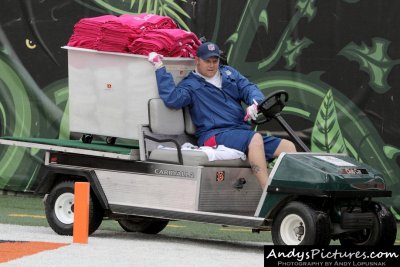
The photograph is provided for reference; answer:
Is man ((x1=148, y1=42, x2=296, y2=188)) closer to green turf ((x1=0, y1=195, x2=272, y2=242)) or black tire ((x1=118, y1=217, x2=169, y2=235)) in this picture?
black tire ((x1=118, y1=217, x2=169, y2=235))

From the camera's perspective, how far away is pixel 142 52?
10.1 m

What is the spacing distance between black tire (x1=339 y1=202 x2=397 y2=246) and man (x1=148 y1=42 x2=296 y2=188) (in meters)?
0.89

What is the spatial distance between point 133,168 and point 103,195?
14.8 inches

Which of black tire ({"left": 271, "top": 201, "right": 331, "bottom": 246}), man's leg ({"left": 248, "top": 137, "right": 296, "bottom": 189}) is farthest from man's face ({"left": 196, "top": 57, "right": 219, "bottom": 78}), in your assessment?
black tire ({"left": 271, "top": 201, "right": 331, "bottom": 246})

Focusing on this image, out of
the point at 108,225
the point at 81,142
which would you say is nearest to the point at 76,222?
the point at 81,142

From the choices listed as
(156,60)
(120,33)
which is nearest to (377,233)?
(156,60)

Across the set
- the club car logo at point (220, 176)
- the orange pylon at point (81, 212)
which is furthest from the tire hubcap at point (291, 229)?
the orange pylon at point (81, 212)

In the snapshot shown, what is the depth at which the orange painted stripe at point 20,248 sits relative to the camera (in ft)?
28.3

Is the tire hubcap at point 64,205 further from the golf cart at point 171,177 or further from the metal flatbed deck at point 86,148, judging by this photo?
the metal flatbed deck at point 86,148

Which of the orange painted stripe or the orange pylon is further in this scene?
the orange pylon

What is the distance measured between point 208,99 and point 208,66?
288 mm

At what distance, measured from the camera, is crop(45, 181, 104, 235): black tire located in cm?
1027

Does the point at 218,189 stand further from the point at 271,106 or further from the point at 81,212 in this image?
the point at 81,212

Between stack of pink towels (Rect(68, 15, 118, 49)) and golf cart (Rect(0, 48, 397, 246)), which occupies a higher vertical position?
stack of pink towels (Rect(68, 15, 118, 49))
